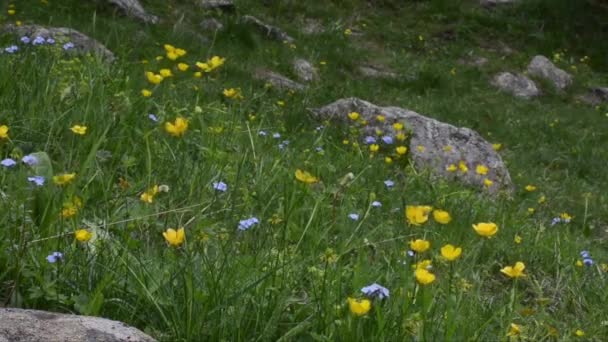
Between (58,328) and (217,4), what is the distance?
10.6 meters

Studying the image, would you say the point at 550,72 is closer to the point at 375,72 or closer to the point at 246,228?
the point at 375,72

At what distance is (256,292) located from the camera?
2.04 meters

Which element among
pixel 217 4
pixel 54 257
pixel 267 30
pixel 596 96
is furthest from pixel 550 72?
pixel 54 257

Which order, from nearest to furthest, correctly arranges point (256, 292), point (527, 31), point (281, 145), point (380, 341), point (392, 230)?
point (380, 341)
point (256, 292)
point (392, 230)
point (281, 145)
point (527, 31)

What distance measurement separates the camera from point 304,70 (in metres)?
10.2

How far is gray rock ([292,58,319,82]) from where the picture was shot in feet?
32.9

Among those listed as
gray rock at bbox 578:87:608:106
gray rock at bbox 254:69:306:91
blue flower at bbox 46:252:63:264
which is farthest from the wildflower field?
gray rock at bbox 578:87:608:106

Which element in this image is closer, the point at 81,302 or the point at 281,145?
the point at 81,302

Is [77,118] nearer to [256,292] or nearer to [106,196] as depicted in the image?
[106,196]

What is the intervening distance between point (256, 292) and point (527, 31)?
43.3ft

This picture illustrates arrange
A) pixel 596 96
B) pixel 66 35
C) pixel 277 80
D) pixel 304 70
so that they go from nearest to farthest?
pixel 66 35 → pixel 277 80 → pixel 304 70 → pixel 596 96

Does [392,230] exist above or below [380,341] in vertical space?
below

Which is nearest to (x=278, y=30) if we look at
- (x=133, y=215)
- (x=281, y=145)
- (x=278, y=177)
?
(x=281, y=145)

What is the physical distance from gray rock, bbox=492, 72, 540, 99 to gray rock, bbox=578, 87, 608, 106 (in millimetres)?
841
